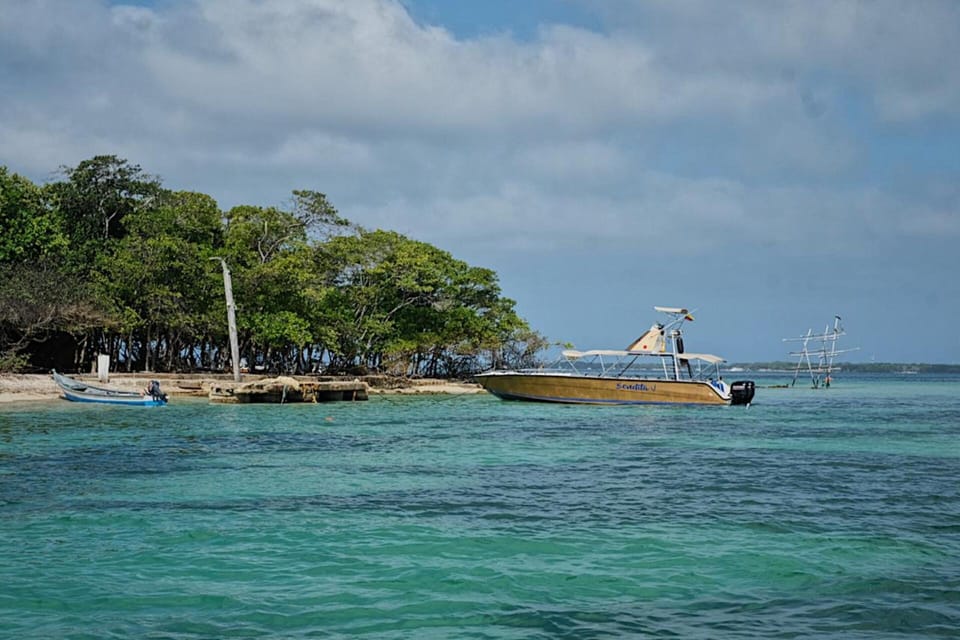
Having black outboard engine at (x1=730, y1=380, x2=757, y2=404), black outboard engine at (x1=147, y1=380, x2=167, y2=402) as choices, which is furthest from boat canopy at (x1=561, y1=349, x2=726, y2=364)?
black outboard engine at (x1=147, y1=380, x2=167, y2=402)

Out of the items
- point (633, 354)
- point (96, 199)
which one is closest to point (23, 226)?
point (96, 199)

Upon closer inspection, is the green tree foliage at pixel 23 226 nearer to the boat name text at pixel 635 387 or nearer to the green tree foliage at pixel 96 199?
the green tree foliage at pixel 96 199

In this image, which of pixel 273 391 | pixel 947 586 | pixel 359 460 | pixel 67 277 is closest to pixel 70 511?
pixel 359 460

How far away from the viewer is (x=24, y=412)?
86.7 feet

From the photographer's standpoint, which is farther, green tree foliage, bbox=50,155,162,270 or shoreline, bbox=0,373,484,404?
green tree foliage, bbox=50,155,162,270

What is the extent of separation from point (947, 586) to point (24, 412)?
26.1 m

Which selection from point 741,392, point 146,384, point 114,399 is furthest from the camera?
point 741,392

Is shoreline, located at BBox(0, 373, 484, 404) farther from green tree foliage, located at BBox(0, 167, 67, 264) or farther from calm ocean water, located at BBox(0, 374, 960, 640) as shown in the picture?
calm ocean water, located at BBox(0, 374, 960, 640)

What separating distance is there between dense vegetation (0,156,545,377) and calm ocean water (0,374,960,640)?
18.7 meters

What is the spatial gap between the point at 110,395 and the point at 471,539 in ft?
78.4

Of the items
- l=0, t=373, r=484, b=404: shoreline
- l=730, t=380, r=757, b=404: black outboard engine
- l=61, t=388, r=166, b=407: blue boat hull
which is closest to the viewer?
l=61, t=388, r=166, b=407: blue boat hull

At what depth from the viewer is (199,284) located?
126 ft

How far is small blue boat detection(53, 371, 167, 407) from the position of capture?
29453 mm

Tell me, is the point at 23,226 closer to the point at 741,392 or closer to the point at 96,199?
the point at 96,199
